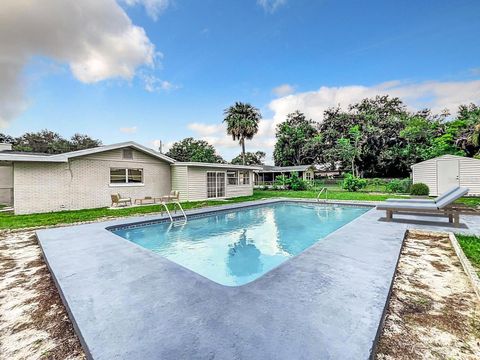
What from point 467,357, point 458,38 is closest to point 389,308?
point 467,357

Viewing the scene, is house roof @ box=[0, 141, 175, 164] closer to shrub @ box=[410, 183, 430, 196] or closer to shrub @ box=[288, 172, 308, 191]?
shrub @ box=[288, 172, 308, 191]

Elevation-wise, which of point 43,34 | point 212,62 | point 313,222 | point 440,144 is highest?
point 212,62

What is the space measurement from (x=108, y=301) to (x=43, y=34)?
34.4 ft

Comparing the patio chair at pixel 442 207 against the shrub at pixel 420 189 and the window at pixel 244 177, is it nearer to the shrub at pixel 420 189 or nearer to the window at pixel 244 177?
the shrub at pixel 420 189

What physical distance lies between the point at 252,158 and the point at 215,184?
34.2 m

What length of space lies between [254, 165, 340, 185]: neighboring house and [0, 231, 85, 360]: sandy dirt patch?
23.1 m

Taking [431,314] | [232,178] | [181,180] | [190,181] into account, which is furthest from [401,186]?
[431,314]

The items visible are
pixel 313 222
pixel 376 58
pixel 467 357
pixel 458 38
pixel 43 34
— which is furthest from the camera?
pixel 376 58

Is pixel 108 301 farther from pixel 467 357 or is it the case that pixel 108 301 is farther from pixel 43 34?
pixel 43 34

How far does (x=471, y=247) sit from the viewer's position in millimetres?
4566

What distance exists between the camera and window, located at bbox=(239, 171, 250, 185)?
18778 mm

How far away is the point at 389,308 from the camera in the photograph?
257cm

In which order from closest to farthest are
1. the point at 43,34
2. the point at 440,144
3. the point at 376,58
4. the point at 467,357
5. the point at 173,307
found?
the point at 467,357 → the point at 173,307 → the point at 43,34 → the point at 376,58 → the point at 440,144

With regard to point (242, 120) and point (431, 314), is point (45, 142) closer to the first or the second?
point (242, 120)
